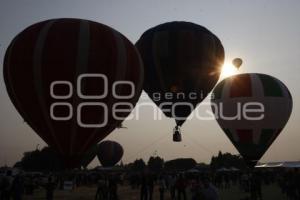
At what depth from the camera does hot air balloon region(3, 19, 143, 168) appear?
50.9 ft

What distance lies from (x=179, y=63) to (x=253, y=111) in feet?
20.2

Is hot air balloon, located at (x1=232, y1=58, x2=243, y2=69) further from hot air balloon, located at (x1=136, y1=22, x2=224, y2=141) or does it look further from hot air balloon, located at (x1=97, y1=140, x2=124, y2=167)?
hot air balloon, located at (x1=97, y1=140, x2=124, y2=167)

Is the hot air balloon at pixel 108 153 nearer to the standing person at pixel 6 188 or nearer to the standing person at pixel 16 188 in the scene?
the standing person at pixel 6 188

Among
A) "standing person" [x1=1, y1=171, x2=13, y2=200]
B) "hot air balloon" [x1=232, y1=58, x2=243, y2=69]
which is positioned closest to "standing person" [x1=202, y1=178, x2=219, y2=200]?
"standing person" [x1=1, y1=171, x2=13, y2=200]

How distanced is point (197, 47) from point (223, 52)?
2269mm

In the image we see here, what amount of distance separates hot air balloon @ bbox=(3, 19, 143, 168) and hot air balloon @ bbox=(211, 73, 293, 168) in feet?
40.2

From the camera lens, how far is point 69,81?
1554cm

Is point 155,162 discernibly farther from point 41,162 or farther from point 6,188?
point 6,188

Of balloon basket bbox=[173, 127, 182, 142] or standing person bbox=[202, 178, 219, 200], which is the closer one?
standing person bbox=[202, 178, 219, 200]

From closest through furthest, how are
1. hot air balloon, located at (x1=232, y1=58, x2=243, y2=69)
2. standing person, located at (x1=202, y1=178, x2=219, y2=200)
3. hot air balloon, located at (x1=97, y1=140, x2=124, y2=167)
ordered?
1. standing person, located at (x1=202, y1=178, x2=219, y2=200)
2. hot air balloon, located at (x1=232, y1=58, x2=243, y2=69)
3. hot air balloon, located at (x1=97, y1=140, x2=124, y2=167)

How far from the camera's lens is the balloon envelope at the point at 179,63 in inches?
976

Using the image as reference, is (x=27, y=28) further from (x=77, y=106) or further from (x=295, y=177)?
(x=295, y=177)

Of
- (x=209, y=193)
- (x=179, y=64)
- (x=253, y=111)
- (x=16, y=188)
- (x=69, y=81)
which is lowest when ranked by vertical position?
(x=209, y=193)

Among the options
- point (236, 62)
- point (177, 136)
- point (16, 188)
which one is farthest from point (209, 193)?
point (236, 62)
